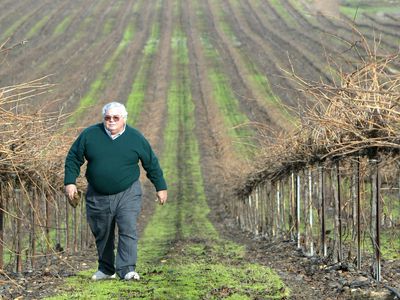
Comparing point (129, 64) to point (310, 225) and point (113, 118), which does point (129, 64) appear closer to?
point (310, 225)

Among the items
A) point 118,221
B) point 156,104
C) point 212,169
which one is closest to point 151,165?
point 118,221

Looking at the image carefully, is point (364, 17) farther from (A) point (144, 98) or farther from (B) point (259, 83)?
(A) point (144, 98)

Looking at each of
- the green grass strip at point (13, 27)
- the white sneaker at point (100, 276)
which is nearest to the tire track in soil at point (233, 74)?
the green grass strip at point (13, 27)

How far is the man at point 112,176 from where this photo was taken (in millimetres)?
10336

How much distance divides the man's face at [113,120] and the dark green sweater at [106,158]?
0.14 metres

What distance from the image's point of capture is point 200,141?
192ft

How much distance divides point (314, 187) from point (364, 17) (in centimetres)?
7129

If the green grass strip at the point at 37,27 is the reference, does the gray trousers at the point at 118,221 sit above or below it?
below

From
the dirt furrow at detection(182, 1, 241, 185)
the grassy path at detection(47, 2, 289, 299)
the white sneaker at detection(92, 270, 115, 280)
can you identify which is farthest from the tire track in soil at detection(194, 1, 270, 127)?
the white sneaker at detection(92, 270, 115, 280)

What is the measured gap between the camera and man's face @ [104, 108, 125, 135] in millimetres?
10266

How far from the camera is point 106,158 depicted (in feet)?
34.0

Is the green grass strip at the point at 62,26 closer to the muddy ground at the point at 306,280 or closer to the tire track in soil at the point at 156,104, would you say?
the tire track in soil at the point at 156,104

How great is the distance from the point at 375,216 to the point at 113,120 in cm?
336

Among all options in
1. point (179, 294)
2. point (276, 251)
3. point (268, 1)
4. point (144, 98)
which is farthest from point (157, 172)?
point (268, 1)
